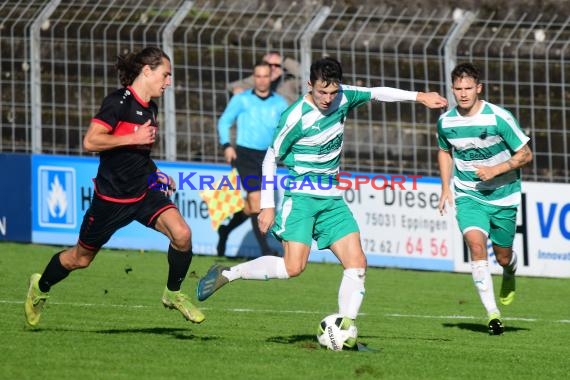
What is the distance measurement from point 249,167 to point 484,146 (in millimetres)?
5528

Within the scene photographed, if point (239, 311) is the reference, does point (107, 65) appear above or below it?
above

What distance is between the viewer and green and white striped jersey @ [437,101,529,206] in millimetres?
11508

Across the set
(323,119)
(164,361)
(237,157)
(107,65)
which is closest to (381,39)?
(237,157)

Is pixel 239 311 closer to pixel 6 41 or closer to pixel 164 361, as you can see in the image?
pixel 164 361

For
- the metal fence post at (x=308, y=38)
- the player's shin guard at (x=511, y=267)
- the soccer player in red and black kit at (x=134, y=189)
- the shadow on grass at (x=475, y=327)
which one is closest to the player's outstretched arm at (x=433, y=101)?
the soccer player in red and black kit at (x=134, y=189)

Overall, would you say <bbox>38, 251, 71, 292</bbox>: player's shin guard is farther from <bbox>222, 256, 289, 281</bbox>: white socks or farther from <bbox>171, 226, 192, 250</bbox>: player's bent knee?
<bbox>222, 256, 289, 281</bbox>: white socks

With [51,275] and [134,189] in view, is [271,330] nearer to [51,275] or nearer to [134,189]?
[134,189]

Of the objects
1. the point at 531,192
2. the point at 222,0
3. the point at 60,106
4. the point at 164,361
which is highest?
the point at 222,0

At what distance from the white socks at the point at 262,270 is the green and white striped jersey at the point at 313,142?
512 mm

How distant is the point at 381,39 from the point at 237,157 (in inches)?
89.7

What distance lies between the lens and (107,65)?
1859cm

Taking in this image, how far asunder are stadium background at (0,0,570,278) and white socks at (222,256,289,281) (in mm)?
6370

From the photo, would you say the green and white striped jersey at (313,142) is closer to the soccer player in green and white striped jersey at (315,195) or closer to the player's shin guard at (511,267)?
the soccer player in green and white striped jersey at (315,195)

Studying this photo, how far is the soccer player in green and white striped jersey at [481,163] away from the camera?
11.4m
